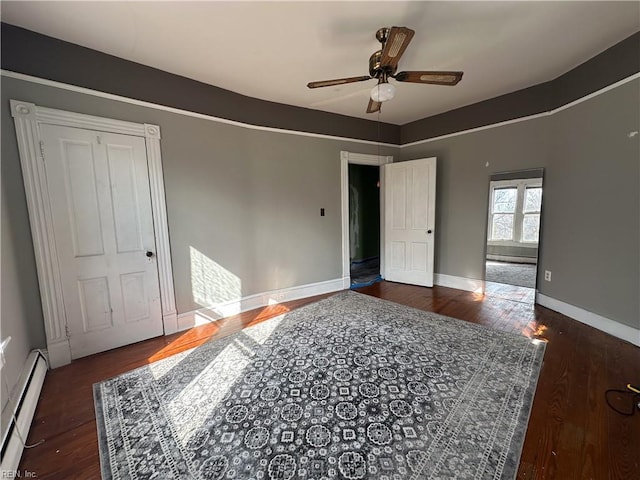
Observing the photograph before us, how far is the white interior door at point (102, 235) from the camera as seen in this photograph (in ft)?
7.48

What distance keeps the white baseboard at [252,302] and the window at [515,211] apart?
2.35 metres

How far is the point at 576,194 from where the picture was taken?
9.73 feet

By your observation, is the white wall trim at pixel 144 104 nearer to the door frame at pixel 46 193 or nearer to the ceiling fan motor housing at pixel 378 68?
the door frame at pixel 46 193

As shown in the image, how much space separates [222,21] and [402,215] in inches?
140

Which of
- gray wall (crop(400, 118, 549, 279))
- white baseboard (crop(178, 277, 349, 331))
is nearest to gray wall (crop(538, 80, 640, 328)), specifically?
gray wall (crop(400, 118, 549, 279))

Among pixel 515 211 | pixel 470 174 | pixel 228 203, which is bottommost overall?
pixel 515 211

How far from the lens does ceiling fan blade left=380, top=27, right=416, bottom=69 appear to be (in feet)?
5.30

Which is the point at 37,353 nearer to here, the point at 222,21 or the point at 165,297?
the point at 165,297

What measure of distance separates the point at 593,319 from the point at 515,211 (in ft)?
4.94

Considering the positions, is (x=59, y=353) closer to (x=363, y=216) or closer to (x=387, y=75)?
(x=387, y=75)

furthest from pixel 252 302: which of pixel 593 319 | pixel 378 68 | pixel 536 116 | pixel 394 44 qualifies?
pixel 536 116

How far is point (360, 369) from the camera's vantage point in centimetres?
213

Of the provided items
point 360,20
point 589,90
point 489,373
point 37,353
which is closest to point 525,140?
point 589,90

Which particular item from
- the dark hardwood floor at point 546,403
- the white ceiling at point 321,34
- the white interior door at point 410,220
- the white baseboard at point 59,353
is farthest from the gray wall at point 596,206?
the white baseboard at point 59,353
